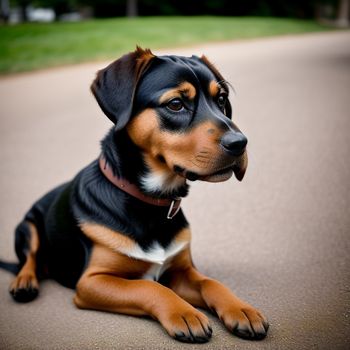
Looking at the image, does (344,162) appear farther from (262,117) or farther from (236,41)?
(236,41)

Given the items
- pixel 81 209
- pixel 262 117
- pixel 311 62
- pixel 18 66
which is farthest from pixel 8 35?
pixel 81 209

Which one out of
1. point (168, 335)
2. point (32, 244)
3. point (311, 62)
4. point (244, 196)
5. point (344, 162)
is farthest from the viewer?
point (311, 62)

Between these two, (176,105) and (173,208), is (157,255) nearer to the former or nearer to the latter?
(173,208)

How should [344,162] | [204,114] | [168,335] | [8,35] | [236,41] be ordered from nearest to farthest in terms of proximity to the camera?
[168,335]
[204,114]
[344,162]
[236,41]
[8,35]

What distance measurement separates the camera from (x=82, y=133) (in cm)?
805

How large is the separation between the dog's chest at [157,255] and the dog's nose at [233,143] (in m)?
0.82

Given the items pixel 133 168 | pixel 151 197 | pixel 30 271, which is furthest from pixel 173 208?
pixel 30 271

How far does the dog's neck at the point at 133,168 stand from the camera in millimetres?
3289

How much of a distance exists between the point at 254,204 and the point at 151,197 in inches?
87.3

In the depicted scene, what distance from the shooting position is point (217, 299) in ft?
10.0

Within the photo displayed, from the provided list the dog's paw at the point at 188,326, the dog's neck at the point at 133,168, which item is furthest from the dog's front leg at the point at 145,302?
the dog's neck at the point at 133,168

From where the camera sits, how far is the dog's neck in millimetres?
3289

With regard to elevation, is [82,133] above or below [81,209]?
below

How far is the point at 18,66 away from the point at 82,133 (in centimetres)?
643
